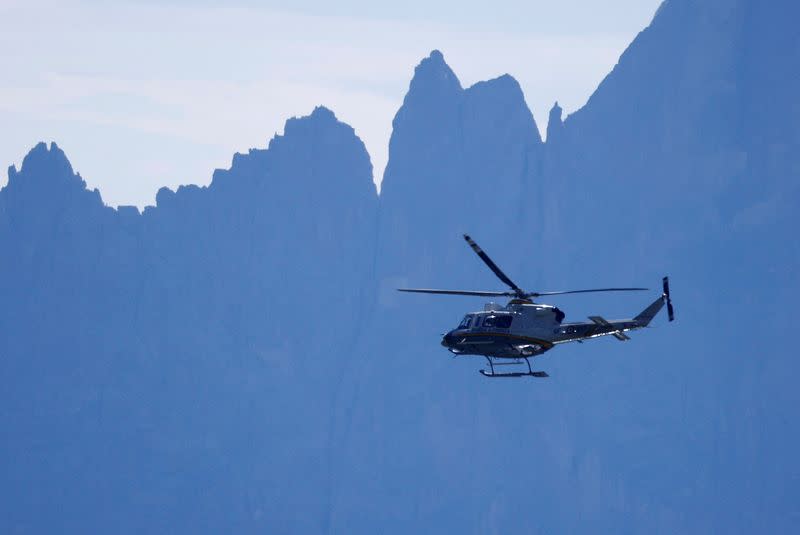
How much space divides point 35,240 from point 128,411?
49.7 feet

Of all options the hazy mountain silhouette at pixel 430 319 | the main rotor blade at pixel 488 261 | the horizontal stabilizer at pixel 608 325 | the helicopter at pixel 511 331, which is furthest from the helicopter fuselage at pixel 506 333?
the hazy mountain silhouette at pixel 430 319

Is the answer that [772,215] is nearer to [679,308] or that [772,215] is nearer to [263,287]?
[679,308]

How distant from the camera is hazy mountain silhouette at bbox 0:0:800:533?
10469cm

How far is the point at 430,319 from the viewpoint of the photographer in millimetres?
111938

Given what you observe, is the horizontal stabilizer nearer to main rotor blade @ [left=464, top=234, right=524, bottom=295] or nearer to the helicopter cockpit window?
main rotor blade @ [left=464, top=234, right=524, bottom=295]

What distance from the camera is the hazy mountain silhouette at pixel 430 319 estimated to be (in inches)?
4122

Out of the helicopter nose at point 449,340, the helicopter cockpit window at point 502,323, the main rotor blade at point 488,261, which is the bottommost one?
the helicopter nose at point 449,340

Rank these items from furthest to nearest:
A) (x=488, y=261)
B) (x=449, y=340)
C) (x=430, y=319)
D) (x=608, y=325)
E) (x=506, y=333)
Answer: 1. (x=430, y=319)
2. (x=608, y=325)
3. (x=449, y=340)
4. (x=506, y=333)
5. (x=488, y=261)

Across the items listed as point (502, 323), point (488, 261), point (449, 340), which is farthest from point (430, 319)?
point (488, 261)

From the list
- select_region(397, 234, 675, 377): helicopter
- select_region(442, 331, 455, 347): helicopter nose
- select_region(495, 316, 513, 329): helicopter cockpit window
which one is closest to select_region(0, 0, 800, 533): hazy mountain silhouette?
select_region(397, 234, 675, 377): helicopter

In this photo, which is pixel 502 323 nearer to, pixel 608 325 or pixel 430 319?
pixel 608 325

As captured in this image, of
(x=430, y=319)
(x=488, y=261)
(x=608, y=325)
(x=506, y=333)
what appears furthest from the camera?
(x=430, y=319)

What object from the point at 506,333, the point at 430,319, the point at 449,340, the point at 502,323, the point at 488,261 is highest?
the point at 488,261

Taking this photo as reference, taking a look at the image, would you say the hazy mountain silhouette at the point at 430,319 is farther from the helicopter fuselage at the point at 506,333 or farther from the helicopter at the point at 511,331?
the helicopter fuselage at the point at 506,333
